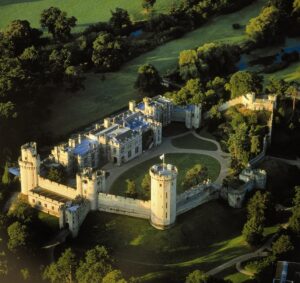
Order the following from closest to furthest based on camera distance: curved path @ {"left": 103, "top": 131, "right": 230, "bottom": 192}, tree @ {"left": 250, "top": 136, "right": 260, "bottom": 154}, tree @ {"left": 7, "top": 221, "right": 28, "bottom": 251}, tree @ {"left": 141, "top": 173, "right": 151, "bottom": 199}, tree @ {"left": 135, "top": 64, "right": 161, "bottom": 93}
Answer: tree @ {"left": 7, "top": 221, "right": 28, "bottom": 251} < tree @ {"left": 141, "top": 173, "right": 151, "bottom": 199} < curved path @ {"left": 103, "top": 131, "right": 230, "bottom": 192} < tree @ {"left": 250, "top": 136, "right": 260, "bottom": 154} < tree @ {"left": 135, "top": 64, "right": 161, "bottom": 93}

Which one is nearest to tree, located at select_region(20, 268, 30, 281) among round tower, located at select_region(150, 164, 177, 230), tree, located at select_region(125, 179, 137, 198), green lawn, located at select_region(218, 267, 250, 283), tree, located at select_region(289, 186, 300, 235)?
round tower, located at select_region(150, 164, 177, 230)

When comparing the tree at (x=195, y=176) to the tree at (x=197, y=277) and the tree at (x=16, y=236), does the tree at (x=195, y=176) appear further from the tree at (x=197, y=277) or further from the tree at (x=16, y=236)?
the tree at (x=16, y=236)

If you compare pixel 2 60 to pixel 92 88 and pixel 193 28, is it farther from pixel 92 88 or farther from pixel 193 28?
pixel 193 28

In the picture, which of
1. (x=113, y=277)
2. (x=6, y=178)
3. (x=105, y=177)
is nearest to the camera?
(x=113, y=277)

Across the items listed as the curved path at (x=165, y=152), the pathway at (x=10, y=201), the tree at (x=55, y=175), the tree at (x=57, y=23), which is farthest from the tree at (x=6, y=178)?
the tree at (x=57, y=23)

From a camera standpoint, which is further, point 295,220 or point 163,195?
point 295,220

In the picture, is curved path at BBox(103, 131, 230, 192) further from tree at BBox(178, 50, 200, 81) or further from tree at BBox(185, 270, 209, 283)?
tree at BBox(178, 50, 200, 81)

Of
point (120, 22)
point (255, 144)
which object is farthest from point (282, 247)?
point (120, 22)

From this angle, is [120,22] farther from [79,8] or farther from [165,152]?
[165,152]
